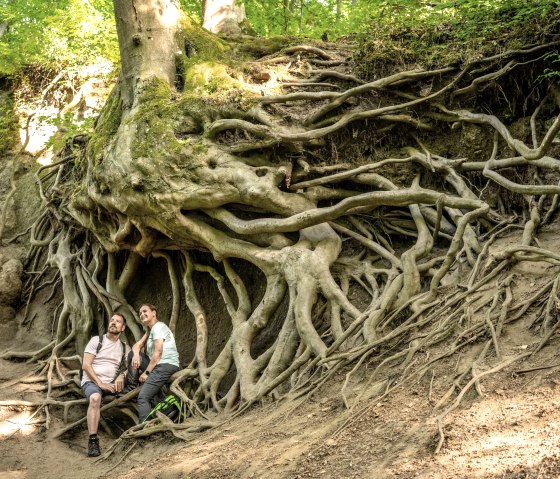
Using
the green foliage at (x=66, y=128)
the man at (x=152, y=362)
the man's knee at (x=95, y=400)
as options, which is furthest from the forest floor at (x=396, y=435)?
the green foliage at (x=66, y=128)

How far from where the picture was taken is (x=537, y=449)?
10.9 ft

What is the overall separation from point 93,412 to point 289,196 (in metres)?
3.14

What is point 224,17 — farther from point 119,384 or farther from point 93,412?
point 93,412

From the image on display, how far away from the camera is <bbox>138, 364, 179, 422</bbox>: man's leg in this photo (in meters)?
7.21

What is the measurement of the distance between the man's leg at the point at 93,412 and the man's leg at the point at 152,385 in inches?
19.0

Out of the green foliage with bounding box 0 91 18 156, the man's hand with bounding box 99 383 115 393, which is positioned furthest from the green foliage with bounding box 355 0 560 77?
the green foliage with bounding box 0 91 18 156

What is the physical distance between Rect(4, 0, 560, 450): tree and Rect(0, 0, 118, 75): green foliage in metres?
4.11

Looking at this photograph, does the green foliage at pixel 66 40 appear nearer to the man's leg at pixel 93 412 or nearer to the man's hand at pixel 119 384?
the man's hand at pixel 119 384

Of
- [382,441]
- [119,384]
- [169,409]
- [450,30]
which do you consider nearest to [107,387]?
[119,384]

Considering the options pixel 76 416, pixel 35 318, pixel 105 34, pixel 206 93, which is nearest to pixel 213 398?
pixel 76 416

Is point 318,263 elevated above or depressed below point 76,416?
above

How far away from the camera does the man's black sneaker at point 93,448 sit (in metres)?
7.13

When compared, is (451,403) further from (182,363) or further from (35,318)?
(35,318)

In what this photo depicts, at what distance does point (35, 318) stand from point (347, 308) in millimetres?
5622
